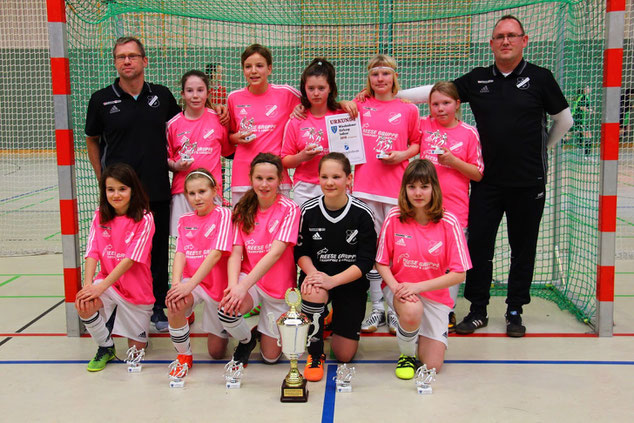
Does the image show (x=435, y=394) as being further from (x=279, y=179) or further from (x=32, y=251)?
(x=32, y=251)

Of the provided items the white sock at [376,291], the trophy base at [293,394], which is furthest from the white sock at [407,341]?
the white sock at [376,291]

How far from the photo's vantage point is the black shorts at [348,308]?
3.39 meters

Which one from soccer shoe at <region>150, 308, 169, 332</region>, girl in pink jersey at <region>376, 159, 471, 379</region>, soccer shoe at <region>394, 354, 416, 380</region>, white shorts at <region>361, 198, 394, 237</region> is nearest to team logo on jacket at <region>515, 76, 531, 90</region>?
girl in pink jersey at <region>376, 159, 471, 379</region>

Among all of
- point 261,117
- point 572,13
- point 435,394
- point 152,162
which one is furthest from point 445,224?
point 572,13

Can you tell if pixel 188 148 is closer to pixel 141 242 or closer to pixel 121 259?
pixel 141 242

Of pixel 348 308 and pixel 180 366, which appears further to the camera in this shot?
pixel 348 308

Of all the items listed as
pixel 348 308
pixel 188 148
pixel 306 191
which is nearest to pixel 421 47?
pixel 306 191

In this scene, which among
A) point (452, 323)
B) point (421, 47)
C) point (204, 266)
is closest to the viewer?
point (204, 266)

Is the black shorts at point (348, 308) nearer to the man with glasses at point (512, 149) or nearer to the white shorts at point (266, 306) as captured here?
the white shorts at point (266, 306)

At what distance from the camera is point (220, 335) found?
350 cm

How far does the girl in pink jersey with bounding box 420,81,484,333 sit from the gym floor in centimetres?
60

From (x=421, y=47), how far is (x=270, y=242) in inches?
156

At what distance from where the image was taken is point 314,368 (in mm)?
3215

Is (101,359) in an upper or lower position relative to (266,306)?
lower
